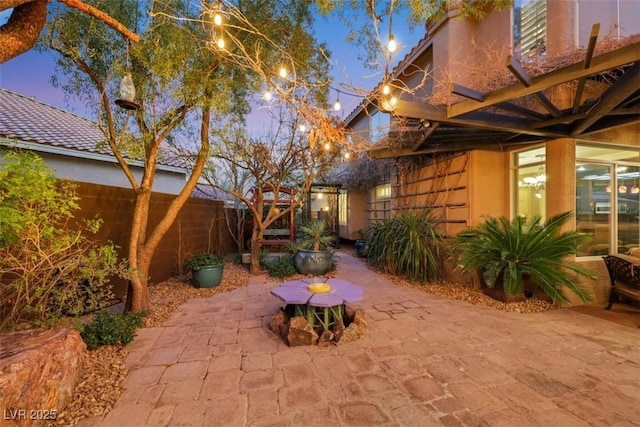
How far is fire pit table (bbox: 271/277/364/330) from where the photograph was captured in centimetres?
303

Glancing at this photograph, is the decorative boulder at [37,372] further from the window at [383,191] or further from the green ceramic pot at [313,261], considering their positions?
the window at [383,191]

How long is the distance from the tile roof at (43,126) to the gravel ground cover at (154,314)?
11.7 ft

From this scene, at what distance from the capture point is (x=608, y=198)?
4.57m

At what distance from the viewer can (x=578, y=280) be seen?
3924 millimetres

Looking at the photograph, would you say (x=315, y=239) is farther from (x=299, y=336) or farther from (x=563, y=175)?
(x=563, y=175)

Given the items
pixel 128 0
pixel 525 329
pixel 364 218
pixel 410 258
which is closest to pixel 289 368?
pixel 525 329

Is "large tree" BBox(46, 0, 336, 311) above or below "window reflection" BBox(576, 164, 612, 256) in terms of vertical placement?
above

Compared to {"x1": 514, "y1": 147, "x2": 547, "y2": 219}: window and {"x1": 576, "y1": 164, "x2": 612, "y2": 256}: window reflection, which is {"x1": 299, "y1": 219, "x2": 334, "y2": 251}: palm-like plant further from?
{"x1": 576, "y1": 164, "x2": 612, "y2": 256}: window reflection

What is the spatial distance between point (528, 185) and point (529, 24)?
9.10ft

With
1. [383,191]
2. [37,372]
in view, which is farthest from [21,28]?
[383,191]

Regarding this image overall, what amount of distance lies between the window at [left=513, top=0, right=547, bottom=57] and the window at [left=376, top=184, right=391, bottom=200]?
4.78 meters

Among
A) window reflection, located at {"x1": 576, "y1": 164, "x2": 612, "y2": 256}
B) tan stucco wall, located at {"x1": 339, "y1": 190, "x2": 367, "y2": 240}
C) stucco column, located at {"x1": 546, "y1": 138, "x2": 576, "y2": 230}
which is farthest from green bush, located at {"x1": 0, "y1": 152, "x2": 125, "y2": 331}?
tan stucco wall, located at {"x1": 339, "y1": 190, "x2": 367, "y2": 240}

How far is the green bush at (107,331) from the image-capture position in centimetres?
273

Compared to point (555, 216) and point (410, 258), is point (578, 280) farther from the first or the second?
point (410, 258)
